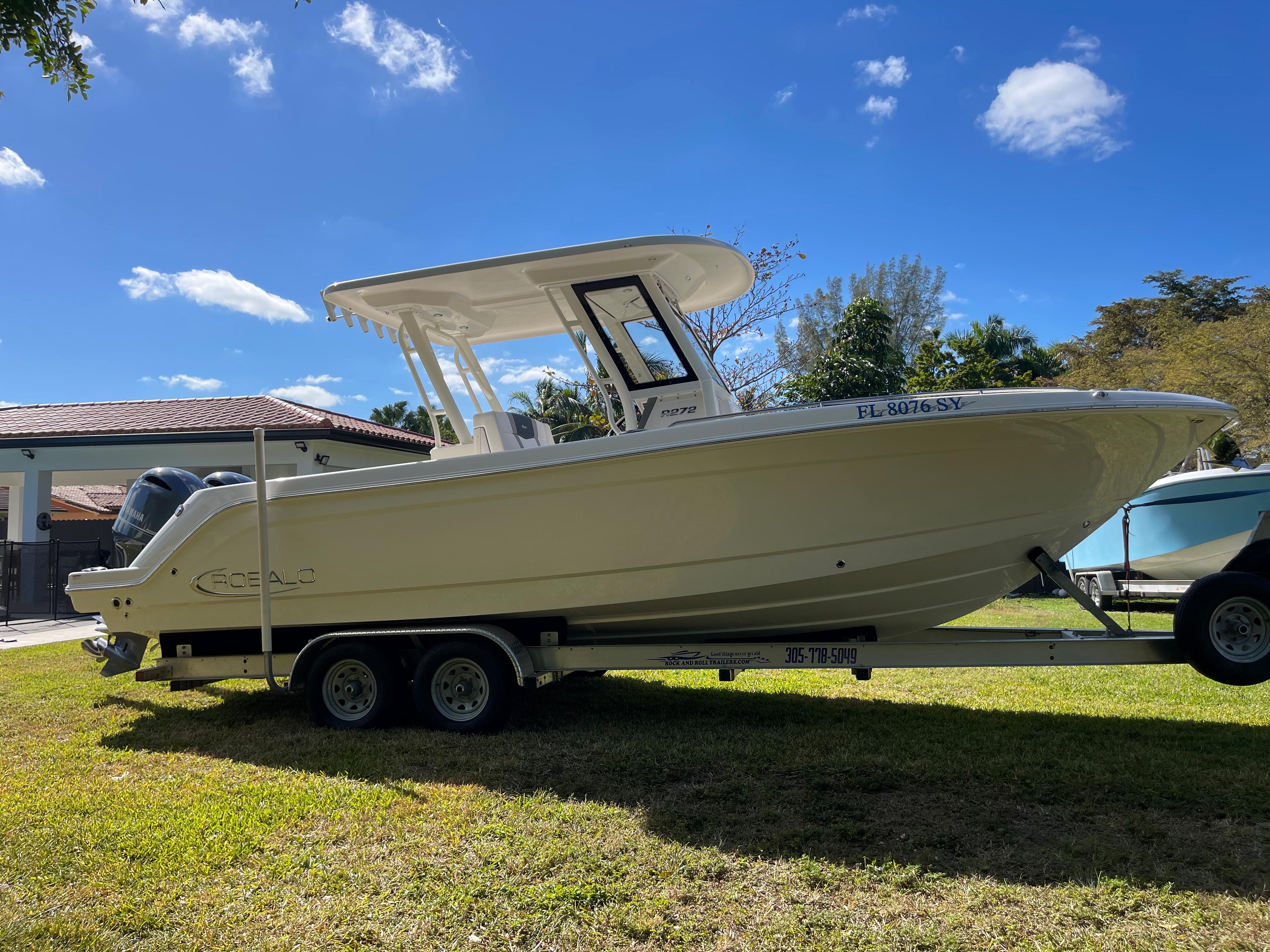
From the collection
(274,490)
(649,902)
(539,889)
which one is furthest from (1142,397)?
(274,490)

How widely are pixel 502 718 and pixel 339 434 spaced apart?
10.2m

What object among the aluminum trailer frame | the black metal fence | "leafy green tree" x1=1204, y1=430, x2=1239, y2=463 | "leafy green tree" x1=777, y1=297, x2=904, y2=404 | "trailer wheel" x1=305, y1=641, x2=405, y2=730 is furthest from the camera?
"leafy green tree" x1=777, y1=297, x2=904, y2=404

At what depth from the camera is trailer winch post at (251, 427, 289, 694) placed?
5.23m

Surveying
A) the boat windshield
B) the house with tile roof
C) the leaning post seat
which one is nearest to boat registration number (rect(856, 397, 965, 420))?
the boat windshield

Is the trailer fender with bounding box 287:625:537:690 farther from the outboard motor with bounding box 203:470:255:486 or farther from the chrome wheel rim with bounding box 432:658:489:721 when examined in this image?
the outboard motor with bounding box 203:470:255:486

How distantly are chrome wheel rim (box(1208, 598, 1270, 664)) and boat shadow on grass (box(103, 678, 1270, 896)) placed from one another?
1.82 feet

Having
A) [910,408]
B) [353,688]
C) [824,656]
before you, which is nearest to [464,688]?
[353,688]

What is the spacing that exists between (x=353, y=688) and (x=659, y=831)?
112 inches

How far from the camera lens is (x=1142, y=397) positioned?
14.0 ft

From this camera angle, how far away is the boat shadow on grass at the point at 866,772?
331 cm

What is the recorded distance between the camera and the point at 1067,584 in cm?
473

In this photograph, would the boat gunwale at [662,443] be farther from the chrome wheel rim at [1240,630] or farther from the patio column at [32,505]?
the patio column at [32,505]

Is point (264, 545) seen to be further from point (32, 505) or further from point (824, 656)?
point (32, 505)

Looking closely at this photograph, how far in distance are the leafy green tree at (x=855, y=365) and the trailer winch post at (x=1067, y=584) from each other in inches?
510
